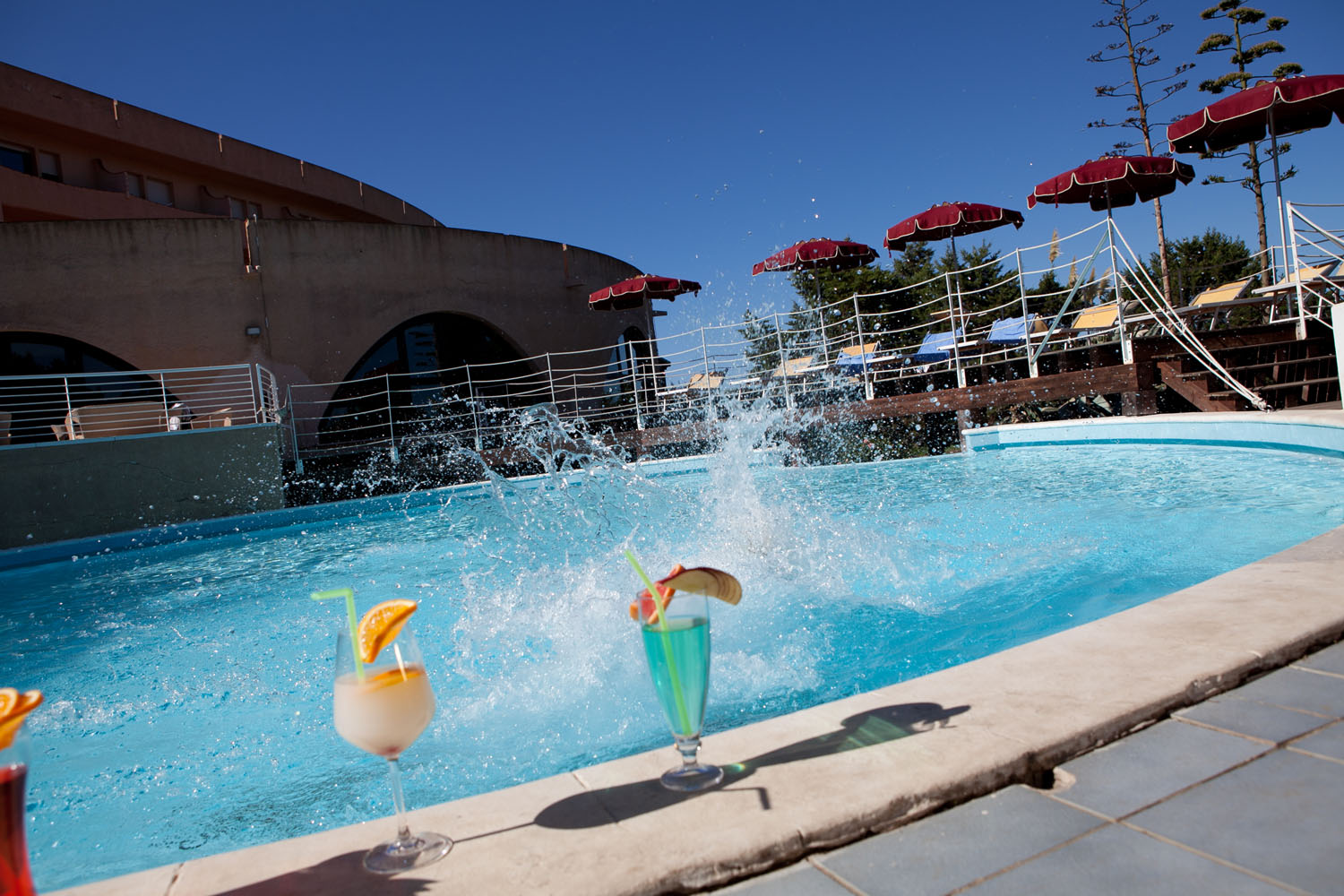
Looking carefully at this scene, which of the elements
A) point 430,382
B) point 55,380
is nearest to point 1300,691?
point 430,382

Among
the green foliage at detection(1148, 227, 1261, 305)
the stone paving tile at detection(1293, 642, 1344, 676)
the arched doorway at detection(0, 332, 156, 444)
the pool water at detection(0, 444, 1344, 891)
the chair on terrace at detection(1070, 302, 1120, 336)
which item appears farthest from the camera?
the green foliage at detection(1148, 227, 1261, 305)

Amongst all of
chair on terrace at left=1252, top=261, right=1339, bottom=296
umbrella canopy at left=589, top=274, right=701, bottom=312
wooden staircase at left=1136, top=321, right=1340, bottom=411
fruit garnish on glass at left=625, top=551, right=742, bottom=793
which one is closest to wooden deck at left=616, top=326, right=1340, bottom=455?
wooden staircase at left=1136, top=321, right=1340, bottom=411

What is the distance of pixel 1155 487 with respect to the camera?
534 centimetres

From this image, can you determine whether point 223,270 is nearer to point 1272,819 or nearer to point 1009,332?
point 1009,332

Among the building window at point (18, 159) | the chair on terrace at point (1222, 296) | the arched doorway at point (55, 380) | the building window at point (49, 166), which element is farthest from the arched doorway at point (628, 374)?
the building window at point (18, 159)

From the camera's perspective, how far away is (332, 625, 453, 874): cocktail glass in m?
1.21

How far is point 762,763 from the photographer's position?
1.39 m

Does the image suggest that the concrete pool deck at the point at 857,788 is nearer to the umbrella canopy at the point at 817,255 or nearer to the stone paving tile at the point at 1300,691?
the stone paving tile at the point at 1300,691

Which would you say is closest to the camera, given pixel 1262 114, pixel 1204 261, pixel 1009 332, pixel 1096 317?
pixel 1262 114

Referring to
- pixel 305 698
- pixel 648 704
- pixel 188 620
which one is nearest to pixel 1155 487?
pixel 648 704

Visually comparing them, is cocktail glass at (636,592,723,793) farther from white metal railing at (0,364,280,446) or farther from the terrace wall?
the terrace wall

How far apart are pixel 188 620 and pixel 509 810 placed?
167 inches

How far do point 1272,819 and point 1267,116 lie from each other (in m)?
9.83

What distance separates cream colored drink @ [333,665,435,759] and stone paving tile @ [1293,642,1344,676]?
1656 millimetres
